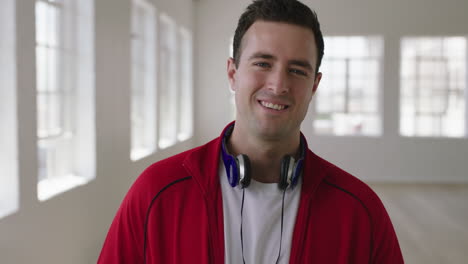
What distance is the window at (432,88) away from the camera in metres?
10.1

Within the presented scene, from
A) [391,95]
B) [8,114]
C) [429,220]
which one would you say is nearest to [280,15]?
[8,114]

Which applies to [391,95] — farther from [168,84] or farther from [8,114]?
[8,114]

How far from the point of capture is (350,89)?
10.7m

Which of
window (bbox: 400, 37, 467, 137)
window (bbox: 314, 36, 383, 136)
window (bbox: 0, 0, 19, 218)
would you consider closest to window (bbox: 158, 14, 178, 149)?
window (bbox: 314, 36, 383, 136)

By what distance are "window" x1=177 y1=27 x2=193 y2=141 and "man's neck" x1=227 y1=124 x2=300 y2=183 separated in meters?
8.42

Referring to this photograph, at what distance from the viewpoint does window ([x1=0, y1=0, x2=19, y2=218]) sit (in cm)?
318

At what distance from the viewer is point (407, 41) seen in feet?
33.4

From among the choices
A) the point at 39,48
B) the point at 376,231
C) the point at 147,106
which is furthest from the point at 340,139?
the point at 376,231

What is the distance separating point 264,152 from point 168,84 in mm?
7394

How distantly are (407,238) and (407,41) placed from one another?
5.68m

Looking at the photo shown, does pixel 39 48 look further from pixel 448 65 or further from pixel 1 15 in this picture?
pixel 448 65

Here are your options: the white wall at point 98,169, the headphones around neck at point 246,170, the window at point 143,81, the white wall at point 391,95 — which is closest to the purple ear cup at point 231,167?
the headphones around neck at point 246,170

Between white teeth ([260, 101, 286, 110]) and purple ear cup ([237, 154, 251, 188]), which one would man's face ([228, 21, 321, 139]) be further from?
purple ear cup ([237, 154, 251, 188])

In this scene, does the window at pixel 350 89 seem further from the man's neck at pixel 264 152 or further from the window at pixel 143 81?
the man's neck at pixel 264 152
